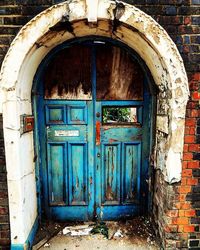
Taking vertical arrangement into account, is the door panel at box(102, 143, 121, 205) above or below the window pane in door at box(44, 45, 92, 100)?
below

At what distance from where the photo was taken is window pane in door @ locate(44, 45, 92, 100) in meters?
3.06

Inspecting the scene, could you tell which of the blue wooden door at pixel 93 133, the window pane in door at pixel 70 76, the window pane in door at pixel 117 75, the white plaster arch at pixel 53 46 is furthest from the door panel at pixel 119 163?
the white plaster arch at pixel 53 46

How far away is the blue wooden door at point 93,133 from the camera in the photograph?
10.1 feet

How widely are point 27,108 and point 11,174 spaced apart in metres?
0.82

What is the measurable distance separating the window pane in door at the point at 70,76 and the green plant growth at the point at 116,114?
0.38 metres

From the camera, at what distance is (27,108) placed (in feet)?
9.18

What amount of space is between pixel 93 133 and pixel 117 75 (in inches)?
35.0

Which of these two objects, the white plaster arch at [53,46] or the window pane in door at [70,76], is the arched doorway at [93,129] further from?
the white plaster arch at [53,46]

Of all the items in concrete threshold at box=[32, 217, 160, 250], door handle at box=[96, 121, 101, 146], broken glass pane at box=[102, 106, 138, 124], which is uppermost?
broken glass pane at box=[102, 106, 138, 124]

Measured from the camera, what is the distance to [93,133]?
3.20 m

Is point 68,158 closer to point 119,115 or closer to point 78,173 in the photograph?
point 78,173

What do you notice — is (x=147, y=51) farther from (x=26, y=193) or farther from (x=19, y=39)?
(x=26, y=193)

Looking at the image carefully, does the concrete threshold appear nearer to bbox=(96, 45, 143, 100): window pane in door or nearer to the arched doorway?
the arched doorway

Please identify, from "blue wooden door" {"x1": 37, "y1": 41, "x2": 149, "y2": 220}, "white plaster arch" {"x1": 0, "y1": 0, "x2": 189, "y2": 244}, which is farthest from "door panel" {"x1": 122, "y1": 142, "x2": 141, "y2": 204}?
"white plaster arch" {"x1": 0, "y1": 0, "x2": 189, "y2": 244}
